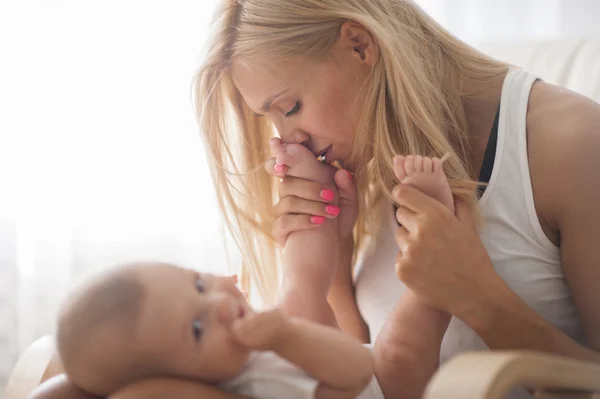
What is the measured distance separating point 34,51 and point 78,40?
0.44 ft

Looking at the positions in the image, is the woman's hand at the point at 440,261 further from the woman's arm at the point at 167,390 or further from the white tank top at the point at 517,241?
the woman's arm at the point at 167,390

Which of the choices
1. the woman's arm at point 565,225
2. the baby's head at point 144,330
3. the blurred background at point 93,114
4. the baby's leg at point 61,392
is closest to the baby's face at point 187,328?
the baby's head at point 144,330

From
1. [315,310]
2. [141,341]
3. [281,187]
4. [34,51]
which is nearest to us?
[141,341]

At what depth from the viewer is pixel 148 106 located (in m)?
2.24

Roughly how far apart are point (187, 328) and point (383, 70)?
0.57 m

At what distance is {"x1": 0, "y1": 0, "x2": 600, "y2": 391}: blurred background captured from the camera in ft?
7.28

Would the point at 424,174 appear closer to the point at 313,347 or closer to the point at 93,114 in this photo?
the point at 313,347

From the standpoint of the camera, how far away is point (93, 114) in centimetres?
223

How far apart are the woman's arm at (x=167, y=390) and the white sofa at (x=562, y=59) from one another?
3.16 feet

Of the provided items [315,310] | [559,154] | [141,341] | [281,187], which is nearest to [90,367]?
[141,341]

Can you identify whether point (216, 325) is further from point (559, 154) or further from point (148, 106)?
point (148, 106)

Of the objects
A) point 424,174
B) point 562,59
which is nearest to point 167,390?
point 424,174

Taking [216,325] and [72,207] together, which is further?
[72,207]

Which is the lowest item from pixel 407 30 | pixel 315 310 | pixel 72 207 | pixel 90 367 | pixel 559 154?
pixel 72 207
